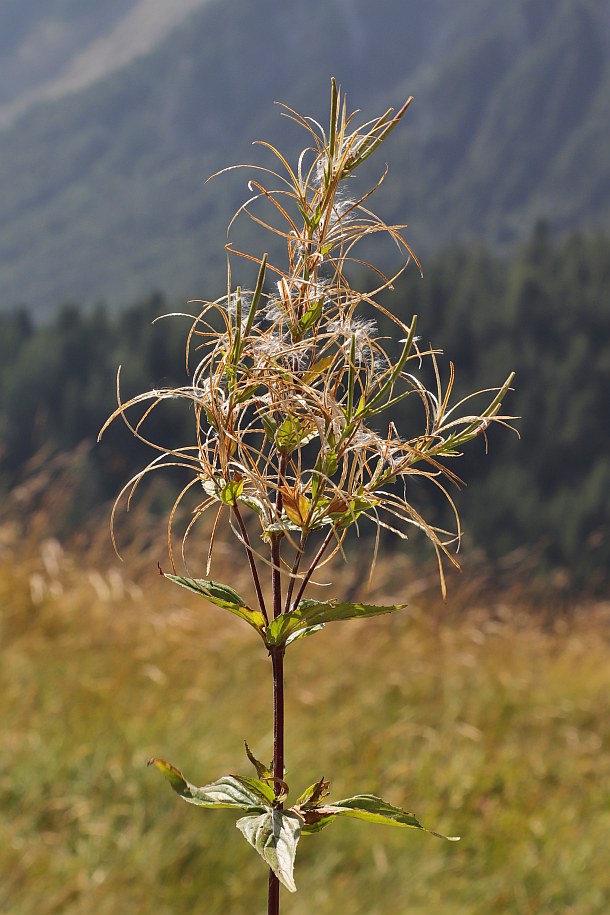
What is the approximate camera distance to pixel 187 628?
546 cm

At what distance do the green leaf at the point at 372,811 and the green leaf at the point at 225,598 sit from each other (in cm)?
8

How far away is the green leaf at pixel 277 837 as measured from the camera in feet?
1.17

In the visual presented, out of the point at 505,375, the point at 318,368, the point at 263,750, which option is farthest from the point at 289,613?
the point at 505,375

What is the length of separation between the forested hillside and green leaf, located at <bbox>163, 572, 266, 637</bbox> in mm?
38651

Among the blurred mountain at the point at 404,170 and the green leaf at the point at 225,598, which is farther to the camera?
the blurred mountain at the point at 404,170

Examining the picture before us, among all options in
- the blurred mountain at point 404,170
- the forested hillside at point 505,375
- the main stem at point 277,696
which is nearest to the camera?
the main stem at point 277,696

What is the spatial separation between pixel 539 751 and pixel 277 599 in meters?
5.41

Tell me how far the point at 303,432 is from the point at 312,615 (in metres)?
0.09

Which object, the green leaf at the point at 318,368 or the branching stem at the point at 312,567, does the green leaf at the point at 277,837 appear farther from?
the green leaf at the point at 318,368

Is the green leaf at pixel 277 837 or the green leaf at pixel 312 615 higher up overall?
the green leaf at pixel 312 615

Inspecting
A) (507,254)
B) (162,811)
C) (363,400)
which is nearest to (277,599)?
(363,400)

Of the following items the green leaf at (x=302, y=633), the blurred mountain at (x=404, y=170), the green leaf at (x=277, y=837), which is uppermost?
the green leaf at (x=302, y=633)

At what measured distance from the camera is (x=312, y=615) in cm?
42

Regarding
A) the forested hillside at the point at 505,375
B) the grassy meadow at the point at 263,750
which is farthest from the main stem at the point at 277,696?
the forested hillside at the point at 505,375
